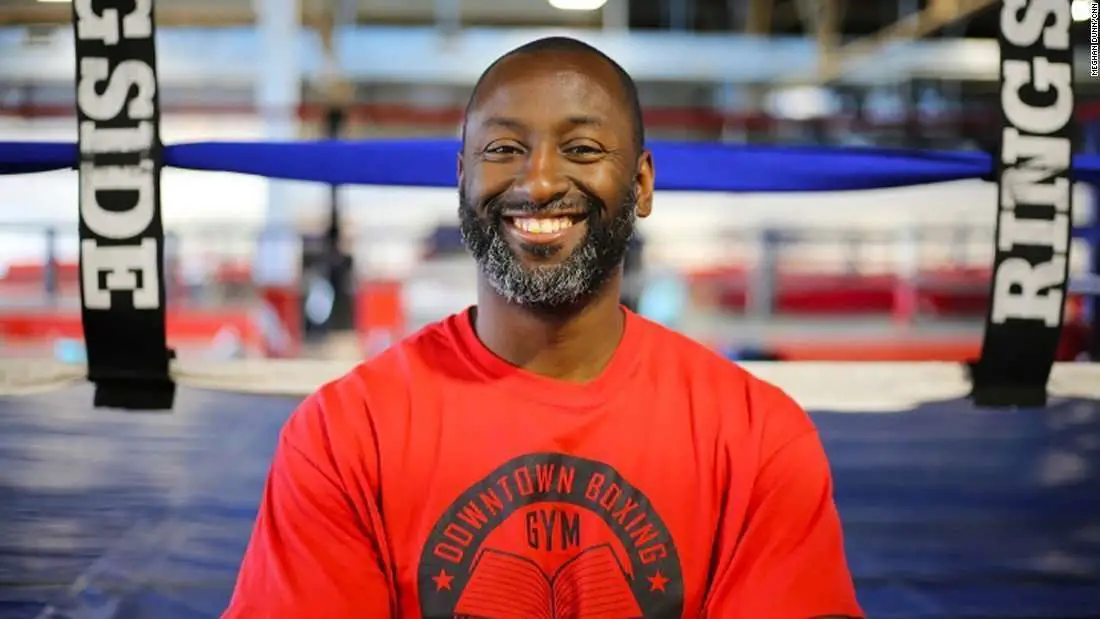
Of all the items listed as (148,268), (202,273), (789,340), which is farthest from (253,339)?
(148,268)

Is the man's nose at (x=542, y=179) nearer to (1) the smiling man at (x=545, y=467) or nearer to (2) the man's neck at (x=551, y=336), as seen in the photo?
(1) the smiling man at (x=545, y=467)

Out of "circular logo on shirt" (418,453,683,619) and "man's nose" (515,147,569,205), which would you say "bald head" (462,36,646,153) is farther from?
"circular logo on shirt" (418,453,683,619)

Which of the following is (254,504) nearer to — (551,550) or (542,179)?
(551,550)

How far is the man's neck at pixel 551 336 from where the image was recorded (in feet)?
3.12

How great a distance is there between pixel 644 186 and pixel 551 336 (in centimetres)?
20

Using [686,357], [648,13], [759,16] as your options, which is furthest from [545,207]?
[648,13]

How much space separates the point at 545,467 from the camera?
907 mm

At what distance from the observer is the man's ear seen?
3.22ft

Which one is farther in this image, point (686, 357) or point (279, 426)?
point (279, 426)

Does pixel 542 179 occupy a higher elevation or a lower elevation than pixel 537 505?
higher

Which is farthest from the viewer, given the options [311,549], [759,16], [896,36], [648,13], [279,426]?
[648,13]

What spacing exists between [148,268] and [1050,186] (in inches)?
49.7

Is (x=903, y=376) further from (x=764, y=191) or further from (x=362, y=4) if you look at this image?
(x=362, y=4)

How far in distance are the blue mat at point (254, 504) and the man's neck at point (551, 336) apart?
51cm
